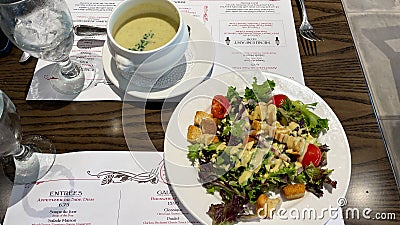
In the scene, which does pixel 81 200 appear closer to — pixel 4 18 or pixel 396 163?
pixel 4 18

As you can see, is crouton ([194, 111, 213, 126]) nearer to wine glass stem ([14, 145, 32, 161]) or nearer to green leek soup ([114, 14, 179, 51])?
green leek soup ([114, 14, 179, 51])

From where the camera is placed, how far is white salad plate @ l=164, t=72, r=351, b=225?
2.34ft

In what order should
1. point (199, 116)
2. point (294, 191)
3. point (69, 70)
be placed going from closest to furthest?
point (294, 191)
point (199, 116)
point (69, 70)

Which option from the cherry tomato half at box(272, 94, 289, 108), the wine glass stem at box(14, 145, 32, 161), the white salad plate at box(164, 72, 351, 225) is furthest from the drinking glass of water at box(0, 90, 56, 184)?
the cherry tomato half at box(272, 94, 289, 108)

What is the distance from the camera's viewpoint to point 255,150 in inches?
29.9

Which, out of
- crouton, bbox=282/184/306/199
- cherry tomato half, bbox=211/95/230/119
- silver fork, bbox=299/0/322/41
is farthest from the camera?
silver fork, bbox=299/0/322/41

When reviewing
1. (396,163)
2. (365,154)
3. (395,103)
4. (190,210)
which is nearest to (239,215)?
(190,210)

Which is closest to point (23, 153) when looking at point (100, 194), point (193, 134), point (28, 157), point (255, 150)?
point (28, 157)

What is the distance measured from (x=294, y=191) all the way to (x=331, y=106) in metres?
0.24

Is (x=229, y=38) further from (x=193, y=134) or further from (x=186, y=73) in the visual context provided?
(x=193, y=134)

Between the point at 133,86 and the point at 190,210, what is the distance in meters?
0.30

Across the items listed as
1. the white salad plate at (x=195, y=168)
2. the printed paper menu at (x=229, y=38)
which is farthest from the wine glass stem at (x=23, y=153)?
the white salad plate at (x=195, y=168)

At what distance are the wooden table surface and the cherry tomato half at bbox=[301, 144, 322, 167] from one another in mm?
89

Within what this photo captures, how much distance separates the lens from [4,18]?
778 mm
